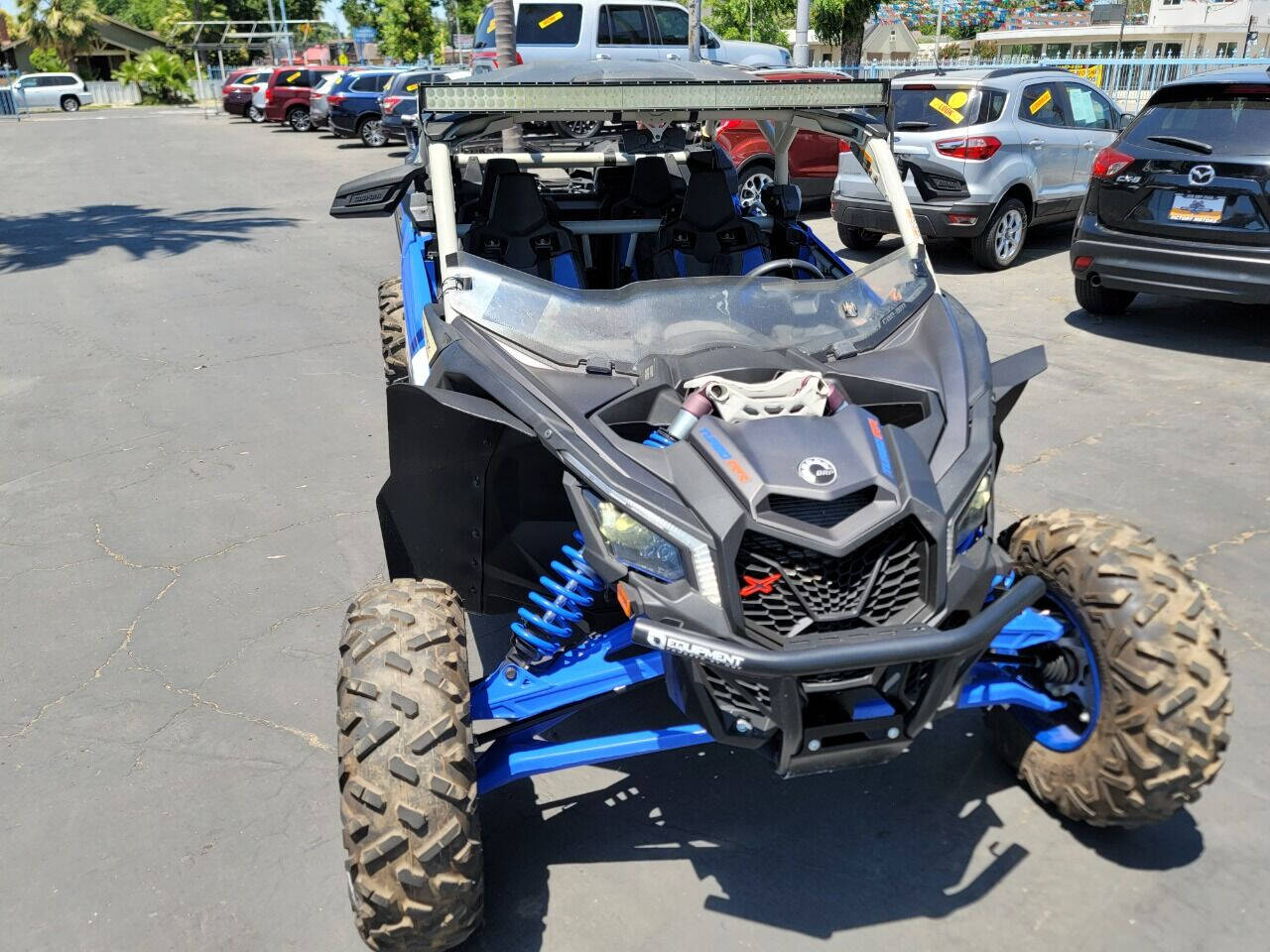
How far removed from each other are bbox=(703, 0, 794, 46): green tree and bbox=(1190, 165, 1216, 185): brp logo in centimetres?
3126

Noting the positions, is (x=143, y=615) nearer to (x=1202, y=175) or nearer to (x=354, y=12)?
(x=1202, y=175)

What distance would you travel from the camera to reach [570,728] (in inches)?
150

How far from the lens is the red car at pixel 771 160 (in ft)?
40.0

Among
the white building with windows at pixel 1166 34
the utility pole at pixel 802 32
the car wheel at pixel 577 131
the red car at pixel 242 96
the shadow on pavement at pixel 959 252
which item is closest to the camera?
the car wheel at pixel 577 131


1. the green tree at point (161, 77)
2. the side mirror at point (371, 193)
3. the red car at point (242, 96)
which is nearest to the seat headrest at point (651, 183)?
the side mirror at point (371, 193)

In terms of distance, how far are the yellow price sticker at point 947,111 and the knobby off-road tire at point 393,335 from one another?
601 cm

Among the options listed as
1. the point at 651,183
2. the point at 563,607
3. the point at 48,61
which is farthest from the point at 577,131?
the point at 48,61

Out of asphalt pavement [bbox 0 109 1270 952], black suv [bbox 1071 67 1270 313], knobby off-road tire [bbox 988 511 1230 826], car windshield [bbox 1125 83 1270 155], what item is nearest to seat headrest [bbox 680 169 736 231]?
asphalt pavement [bbox 0 109 1270 952]

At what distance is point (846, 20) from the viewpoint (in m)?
33.7

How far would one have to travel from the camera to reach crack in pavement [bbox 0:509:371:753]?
379 cm

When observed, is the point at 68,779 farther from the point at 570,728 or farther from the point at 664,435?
the point at 664,435

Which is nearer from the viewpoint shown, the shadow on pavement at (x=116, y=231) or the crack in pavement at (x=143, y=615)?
the crack in pavement at (x=143, y=615)

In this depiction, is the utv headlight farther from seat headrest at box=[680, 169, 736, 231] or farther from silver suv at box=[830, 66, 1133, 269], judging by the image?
silver suv at box=[830, 66, 1133, 269]

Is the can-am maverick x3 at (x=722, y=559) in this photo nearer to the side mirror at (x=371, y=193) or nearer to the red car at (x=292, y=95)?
the side mirror at (x=371, y=193)
